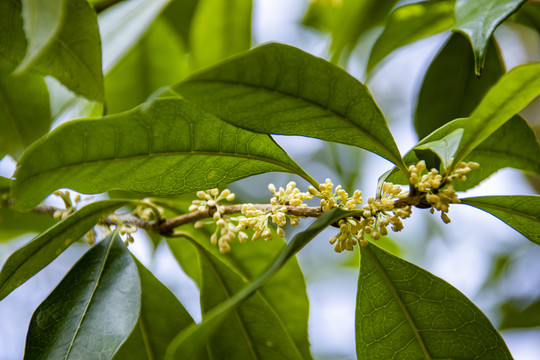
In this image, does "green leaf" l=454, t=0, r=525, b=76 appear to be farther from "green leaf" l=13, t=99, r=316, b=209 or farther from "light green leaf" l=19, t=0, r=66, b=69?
"light green leaf" l=19, t=0, r=66, b=69

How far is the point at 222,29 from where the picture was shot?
5.86ft

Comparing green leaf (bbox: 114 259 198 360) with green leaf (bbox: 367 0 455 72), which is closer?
green leaf (bbox: 114 259 198 360)

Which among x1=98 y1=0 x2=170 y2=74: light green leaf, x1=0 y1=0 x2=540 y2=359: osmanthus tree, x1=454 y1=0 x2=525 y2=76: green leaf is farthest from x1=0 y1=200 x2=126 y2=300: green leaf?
x1=454 y1=0 x2=525 y2=76: green leaf

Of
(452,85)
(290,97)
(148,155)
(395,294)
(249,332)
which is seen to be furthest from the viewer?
(452,85)

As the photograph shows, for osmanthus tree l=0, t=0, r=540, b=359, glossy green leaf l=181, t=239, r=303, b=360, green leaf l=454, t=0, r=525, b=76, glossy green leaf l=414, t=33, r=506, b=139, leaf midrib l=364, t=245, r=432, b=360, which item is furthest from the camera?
glossy green leaf l=414, t=33, r=506, b=139

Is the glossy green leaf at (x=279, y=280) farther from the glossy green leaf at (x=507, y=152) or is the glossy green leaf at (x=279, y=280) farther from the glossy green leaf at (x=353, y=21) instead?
the glossy green leaf at (x=353, y=21)

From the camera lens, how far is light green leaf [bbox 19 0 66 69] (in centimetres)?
61

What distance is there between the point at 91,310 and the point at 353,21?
112cm

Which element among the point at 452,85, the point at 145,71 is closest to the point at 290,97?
the point at 452,85

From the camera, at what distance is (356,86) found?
2.60 feet

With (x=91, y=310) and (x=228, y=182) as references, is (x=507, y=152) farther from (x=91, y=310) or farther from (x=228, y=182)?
(x=91, y=310)

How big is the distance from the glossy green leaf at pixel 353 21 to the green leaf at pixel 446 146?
31.2 inches

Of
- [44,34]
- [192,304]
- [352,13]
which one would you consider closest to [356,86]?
[44,34]

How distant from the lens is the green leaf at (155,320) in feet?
3.67
